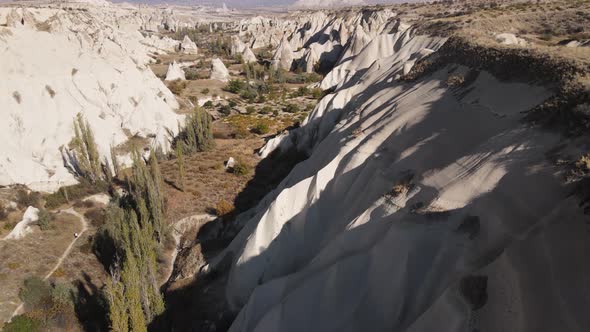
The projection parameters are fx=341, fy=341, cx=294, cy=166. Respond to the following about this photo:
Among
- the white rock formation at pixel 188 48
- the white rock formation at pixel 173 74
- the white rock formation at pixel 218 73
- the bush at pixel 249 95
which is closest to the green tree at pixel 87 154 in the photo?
the bush at pixel 249 95

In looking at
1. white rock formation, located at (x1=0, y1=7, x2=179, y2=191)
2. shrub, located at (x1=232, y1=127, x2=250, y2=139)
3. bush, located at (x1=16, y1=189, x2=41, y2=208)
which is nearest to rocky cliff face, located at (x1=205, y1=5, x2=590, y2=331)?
bush, located at (x1=16, y1=189, x2=41, y2=208)

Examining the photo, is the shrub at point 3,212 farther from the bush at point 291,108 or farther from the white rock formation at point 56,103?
the bush at point 291,108

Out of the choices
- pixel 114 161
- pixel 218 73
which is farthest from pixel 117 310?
pixel 218 73

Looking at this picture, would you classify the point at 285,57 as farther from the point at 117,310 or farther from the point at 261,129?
the point at 117,310

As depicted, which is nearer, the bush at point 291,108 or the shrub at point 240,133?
the shrub at point 240,133

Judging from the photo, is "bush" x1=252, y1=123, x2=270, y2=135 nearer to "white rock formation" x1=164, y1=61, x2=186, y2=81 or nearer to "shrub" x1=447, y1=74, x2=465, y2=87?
"shrub" x1=447, y1=74, x2=465, y2=87

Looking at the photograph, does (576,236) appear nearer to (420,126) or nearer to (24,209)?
(420,126)
